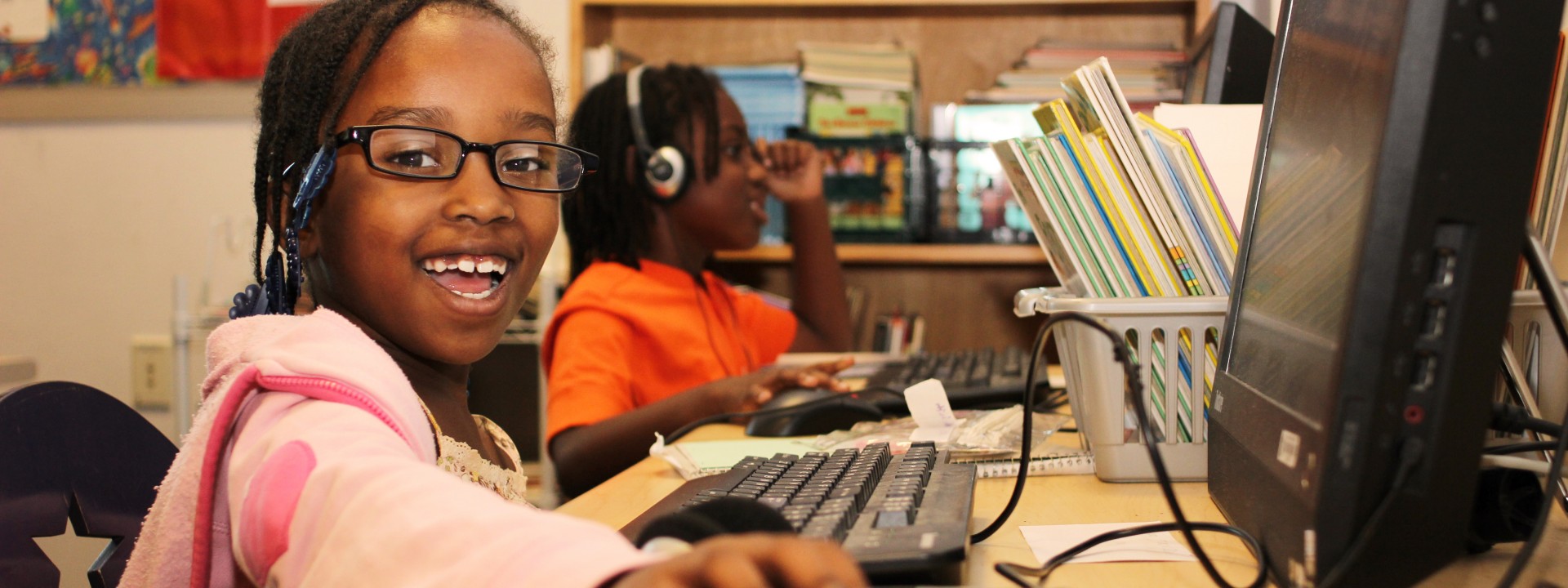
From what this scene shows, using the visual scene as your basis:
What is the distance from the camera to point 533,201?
767 mm

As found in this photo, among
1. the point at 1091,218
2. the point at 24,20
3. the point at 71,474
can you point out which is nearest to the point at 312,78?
the point at 71,474

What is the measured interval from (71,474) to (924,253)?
1.56 m

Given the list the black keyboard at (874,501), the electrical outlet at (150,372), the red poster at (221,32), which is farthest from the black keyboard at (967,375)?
the electrical outlet at (150,372)

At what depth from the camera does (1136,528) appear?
0.54 m

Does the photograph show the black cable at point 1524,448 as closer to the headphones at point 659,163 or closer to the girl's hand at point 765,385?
the girl's hand at point 765,385

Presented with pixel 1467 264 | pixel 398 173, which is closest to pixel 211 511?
pixel 398 173

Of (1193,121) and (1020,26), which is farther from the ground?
(1020,26)

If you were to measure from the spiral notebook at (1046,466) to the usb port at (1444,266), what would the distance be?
1.28 feet

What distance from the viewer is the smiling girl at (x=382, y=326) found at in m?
0.37

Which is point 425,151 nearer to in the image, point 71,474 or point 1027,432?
point 71,474

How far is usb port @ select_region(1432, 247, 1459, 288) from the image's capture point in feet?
1.30

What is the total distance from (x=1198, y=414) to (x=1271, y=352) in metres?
0.19

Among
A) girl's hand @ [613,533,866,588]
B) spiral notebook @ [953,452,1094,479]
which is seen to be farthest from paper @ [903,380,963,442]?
girl's hand @ [613,533,866,588]

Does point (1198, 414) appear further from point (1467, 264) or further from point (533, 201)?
point (533, 201)
